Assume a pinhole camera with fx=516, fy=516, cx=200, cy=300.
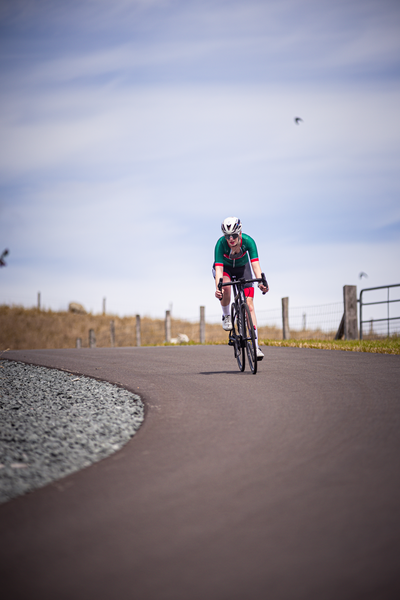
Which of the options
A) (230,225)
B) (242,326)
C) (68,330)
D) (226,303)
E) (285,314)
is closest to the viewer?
(230,225)

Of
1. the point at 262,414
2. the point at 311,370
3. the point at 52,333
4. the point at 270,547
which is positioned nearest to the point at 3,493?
the point at 270,547

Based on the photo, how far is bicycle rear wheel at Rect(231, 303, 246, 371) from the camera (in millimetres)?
8633

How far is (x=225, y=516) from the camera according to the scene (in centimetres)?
273

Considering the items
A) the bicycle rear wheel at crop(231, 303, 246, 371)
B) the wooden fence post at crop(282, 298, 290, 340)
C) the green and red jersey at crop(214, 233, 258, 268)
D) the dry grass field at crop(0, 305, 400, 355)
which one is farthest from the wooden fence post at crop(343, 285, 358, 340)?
the dry grass field at crop(0, 305, 400, 355)

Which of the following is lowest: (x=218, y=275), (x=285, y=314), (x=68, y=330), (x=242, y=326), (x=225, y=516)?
(x=225, y=516)

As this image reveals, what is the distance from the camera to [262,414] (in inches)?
200

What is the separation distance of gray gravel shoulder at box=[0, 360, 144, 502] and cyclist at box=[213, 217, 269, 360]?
2639 millimetres

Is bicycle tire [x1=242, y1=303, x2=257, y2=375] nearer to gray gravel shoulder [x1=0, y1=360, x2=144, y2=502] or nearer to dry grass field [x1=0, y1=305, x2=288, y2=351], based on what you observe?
gray gravel shoulder [x1=0, y1=360, x2=144, y2=502]

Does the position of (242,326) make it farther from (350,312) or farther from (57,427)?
(350,312)

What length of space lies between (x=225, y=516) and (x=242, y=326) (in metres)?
5.91

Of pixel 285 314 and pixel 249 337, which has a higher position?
pixel 285 314

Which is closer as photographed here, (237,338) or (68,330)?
(237,338)

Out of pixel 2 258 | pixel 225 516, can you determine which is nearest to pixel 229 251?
pixel 2 258

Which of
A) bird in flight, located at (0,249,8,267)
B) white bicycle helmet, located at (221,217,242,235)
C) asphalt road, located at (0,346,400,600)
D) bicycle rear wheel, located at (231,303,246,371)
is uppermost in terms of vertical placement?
white bicycle helmet, located at (221,217,242,235)
